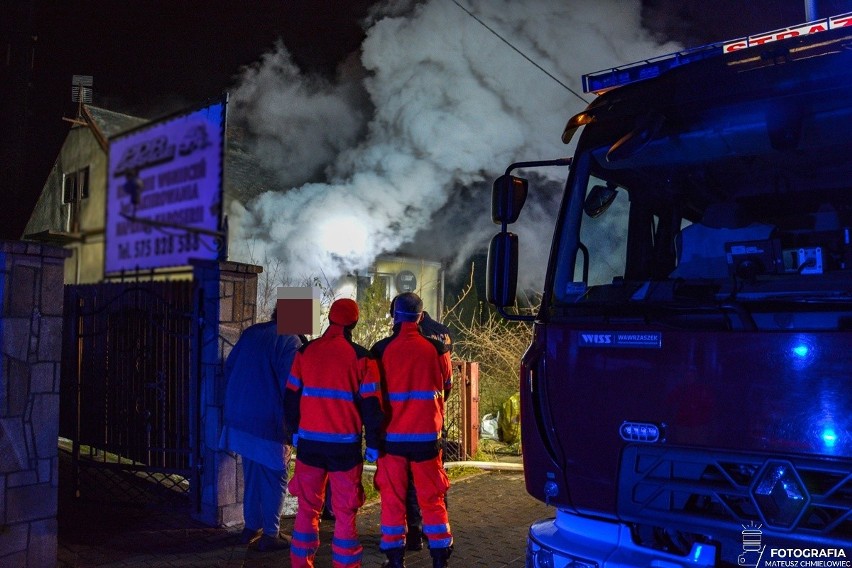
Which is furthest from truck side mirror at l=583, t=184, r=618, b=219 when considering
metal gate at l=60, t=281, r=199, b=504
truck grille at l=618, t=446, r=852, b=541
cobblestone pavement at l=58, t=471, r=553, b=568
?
metal gate at l=60, t=281, r=199, b=504

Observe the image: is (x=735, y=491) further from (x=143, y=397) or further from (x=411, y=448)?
(x=143, y=397)

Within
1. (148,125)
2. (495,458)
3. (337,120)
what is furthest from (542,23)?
(148,125)

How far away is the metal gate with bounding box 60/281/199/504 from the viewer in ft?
19.6

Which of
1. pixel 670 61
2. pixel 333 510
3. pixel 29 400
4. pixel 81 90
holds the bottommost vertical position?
pixel 333 510

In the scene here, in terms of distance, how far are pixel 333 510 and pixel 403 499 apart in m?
0.44

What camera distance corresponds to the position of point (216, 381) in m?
5.46

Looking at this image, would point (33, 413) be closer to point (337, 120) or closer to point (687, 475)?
point (687, 475)

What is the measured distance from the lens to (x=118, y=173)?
443 cm

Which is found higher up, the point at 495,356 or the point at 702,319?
the point at 702,319

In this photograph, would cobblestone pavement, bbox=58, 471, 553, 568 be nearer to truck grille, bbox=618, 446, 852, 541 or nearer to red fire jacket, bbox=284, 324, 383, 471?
red fire jacket, bbox=284, 324, 383, 471

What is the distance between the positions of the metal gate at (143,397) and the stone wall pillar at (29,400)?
1433 millimetres

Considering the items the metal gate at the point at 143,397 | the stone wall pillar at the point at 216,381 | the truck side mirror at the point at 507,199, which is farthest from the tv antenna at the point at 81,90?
the truck side mirror at the point at 507,199

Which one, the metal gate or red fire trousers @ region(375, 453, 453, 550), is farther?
the metal gate

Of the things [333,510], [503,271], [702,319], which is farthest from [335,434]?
[702,319]
